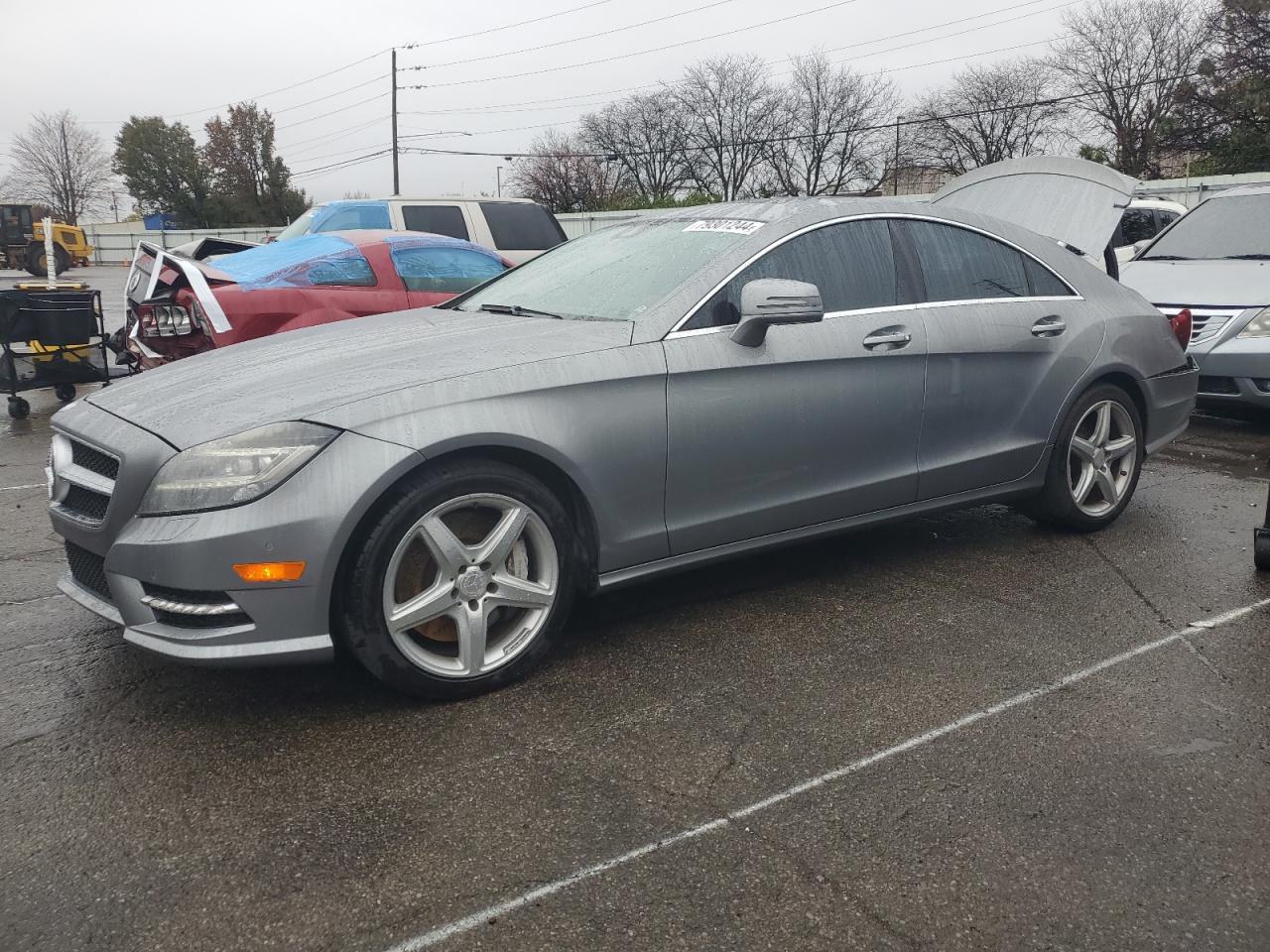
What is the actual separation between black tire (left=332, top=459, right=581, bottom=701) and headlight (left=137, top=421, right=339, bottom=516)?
269mm

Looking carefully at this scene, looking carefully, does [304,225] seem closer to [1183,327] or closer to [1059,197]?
[1059,197]

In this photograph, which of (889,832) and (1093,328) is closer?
(889,832)

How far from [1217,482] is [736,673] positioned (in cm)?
411

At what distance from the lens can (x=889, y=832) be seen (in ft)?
8.54

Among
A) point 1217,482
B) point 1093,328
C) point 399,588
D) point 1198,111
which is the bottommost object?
point 1217,482

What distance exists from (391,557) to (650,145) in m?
67.7

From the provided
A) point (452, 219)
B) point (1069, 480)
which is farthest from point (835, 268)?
point (452, 219)

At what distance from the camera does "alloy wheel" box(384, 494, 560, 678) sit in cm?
316

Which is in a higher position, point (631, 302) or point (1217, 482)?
point (631, 302)

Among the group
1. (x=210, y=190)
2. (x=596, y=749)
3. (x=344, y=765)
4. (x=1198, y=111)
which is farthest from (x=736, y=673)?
(x=210, y=190)

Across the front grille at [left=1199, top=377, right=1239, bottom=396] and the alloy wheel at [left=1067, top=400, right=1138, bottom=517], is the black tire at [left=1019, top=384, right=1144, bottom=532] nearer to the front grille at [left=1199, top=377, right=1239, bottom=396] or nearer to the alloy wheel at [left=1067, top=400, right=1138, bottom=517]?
the alloy wheel at [left=1067, top=400, right=1138, bottom=517]

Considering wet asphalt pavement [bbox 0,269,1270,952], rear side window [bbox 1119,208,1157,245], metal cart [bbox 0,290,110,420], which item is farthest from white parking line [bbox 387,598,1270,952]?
rear side window [bbox 1119,208,1157,245]

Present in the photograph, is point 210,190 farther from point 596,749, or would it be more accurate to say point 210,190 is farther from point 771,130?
point 596,749

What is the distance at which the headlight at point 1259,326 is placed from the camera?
7410mm
